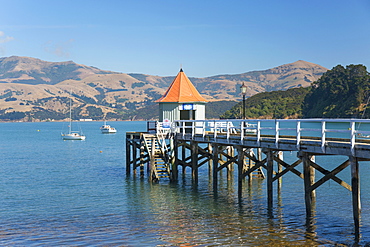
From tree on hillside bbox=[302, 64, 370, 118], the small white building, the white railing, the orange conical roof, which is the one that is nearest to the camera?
the white railing

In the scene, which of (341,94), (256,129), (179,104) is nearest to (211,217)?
A: (256,129)

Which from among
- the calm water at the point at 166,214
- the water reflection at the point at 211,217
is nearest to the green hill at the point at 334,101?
the calm water at the point at 166,214

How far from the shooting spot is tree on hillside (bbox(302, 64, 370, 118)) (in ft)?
437

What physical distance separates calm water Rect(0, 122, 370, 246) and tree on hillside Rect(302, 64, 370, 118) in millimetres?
100699

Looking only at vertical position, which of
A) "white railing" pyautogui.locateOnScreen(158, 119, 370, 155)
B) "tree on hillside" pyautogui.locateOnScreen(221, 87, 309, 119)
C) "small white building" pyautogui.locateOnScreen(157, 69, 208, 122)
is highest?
"tree on hillside" pyautogui.locateOnScreen(221, 87, 309, 119)

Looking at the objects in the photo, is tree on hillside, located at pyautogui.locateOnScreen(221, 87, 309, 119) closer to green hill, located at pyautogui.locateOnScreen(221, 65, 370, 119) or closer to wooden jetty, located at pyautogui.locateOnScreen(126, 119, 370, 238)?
green hill, located at pyautogui.locateOnScreen(221, 65, 370, 119)

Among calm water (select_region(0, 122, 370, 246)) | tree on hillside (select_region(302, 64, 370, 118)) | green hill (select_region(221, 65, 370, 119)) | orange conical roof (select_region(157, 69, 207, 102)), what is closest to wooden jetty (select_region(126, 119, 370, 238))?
calm water (select_region(0, 122, 370, 246))

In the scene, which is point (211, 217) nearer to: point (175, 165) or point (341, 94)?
point (175, 165)

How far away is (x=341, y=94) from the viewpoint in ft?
468

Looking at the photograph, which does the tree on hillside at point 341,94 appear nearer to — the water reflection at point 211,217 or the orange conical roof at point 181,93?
the orange conical roof at point 181,93

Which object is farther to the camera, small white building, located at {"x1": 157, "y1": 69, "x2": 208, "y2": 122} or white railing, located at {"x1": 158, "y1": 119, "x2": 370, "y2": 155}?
small white building, located at {"x1": 157, "y1": 69, "x2": 208, "y2": 122}

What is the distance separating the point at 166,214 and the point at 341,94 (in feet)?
422

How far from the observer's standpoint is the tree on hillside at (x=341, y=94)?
13312 centimetres

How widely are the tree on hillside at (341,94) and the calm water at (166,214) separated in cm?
10070
